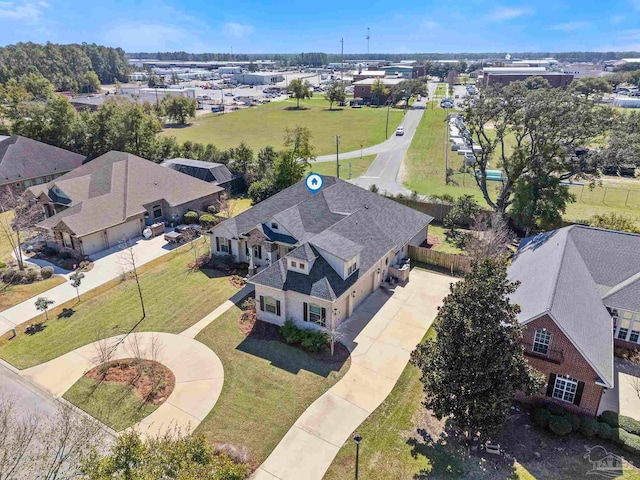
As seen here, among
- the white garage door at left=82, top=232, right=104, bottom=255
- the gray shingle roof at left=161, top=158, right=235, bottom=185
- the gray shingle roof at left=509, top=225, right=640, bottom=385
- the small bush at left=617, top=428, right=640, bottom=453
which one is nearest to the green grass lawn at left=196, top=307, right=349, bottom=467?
the gray shingle roof at left=509, top=225, right=640, bottom=385

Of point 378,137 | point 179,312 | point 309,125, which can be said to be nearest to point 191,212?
point 179,312

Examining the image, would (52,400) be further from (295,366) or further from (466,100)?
(466,100)

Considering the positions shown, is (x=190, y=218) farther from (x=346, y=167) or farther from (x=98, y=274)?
(x=346, y=167)

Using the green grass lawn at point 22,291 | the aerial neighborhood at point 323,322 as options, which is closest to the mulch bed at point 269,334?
the aerial neighborhood at point 323,322

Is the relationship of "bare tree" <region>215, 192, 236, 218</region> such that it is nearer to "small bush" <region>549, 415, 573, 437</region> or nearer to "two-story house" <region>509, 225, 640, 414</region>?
"two-story house" <region>509, 225, 640, 414</region>

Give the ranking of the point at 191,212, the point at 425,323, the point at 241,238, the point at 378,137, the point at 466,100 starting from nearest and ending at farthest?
the point at 425,323 → the point at 241,238 → the point at 466,100 → the point at 191,212 → the point at 378,137

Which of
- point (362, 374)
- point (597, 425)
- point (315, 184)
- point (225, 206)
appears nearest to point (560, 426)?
point (597, 425)
